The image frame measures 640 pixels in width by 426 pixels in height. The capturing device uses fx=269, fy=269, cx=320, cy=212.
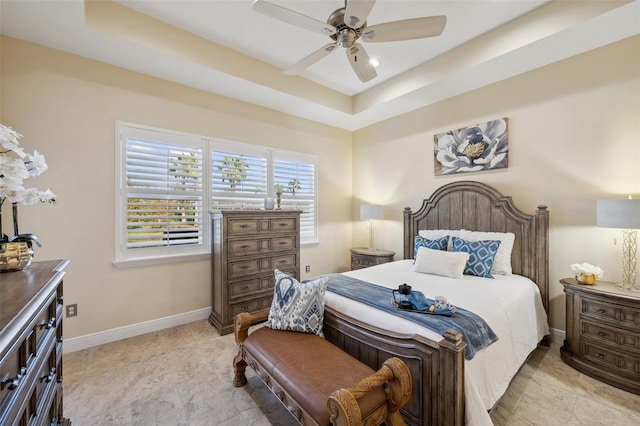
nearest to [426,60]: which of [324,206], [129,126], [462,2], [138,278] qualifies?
[462,2]

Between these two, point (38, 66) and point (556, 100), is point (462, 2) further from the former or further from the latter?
point (38, 66)

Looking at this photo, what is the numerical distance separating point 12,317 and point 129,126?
107 inches

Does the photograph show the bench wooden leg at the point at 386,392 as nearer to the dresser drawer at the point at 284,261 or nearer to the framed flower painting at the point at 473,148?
the dresser drawer at the point at 284,261

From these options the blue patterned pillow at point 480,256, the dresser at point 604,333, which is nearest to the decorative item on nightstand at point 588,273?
the dresser at point 604,333

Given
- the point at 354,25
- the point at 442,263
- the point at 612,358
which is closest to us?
the point at 354,25

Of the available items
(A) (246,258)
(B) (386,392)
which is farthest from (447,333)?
(A) (246,258)

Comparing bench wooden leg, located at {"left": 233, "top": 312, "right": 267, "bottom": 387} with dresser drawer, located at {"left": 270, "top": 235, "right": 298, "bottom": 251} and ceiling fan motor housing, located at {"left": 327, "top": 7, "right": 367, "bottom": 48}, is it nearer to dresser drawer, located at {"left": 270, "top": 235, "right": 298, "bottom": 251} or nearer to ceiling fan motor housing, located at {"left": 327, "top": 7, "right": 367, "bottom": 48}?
dresser drawer, located at {"left": 270, "top": 235, "right": 298, "bottom": 251}

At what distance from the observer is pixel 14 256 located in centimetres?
134

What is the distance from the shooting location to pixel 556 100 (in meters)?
2.81

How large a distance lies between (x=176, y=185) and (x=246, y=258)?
121 cm

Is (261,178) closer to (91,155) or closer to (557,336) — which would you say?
(91,155)

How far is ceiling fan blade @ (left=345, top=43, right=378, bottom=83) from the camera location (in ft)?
7.45

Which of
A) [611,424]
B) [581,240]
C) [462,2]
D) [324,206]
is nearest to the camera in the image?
[611,424]

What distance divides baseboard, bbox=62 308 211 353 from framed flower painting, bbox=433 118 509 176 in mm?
3710
